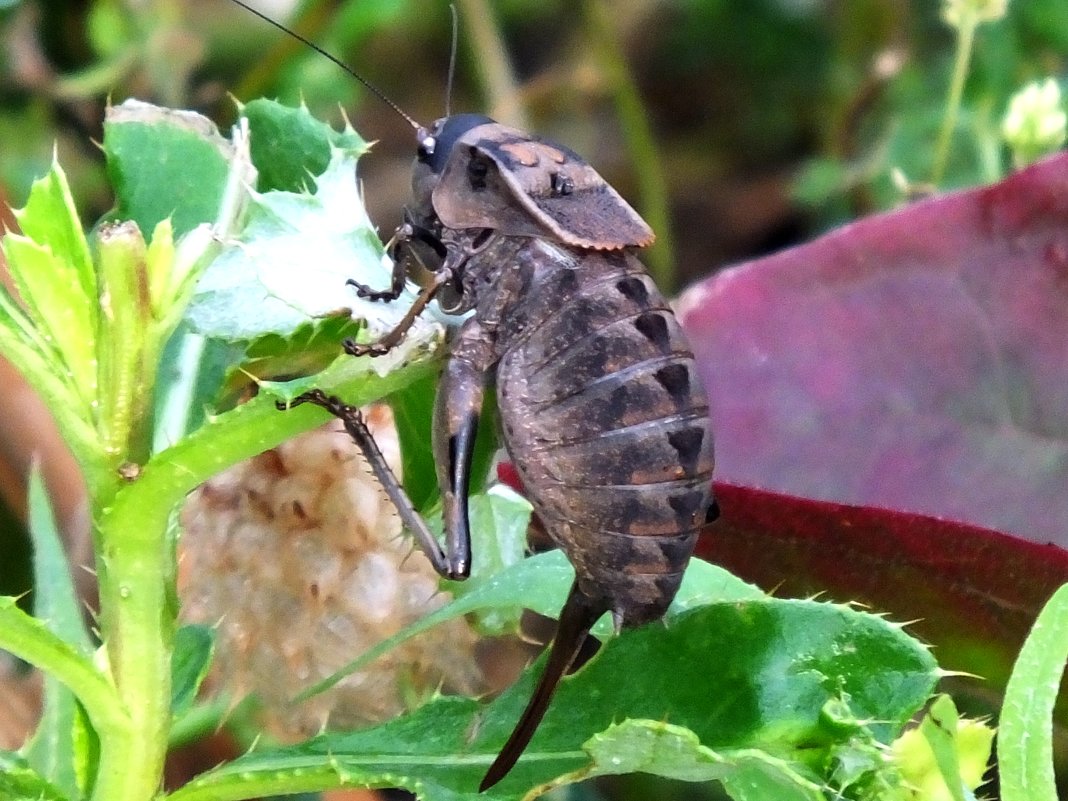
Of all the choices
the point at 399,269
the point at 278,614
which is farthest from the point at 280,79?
the point at 278,614

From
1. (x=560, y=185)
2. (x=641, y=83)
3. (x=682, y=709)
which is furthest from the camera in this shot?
(x=641, y=83)

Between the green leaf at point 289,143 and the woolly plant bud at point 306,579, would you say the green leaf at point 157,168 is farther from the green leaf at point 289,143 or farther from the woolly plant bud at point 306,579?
the woolly plant bud at point 306,579

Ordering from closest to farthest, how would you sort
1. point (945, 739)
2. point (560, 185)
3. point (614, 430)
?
point (945, 739), point (614, 430), point (560, 185)

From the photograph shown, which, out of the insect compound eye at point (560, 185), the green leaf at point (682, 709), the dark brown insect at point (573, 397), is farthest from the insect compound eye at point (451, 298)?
the green leaf at point (682, 709)

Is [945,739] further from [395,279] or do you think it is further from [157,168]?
[157,168]

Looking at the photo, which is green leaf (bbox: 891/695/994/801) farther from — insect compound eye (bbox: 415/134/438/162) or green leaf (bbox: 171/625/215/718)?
insect compound eye (bbox: 415/134/438/162)

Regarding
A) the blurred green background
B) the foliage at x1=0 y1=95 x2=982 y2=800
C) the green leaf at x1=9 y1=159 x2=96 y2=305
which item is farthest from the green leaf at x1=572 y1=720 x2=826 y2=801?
the blurred green background

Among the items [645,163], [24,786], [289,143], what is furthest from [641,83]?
[24,786]
